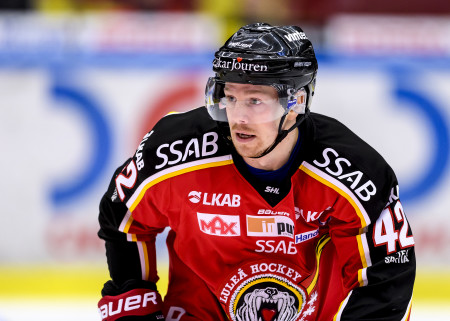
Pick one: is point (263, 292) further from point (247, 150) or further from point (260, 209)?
point (247, 150)

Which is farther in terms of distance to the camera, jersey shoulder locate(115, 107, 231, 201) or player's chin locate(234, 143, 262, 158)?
jersey shoulder locate(115, 107, 231, 201)

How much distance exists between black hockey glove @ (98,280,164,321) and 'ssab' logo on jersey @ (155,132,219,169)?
0.52m

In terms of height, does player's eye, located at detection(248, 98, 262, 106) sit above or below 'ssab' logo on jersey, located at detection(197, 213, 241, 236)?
above

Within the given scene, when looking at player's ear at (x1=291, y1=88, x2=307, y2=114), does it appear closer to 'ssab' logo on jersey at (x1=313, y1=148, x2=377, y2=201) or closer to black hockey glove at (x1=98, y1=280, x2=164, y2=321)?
'ssab' logo on jersey at (x1=313, y1=148, x2=377, y2=201)

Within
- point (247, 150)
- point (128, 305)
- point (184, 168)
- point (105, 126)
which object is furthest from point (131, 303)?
point (105, 126)

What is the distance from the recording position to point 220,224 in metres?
3.26

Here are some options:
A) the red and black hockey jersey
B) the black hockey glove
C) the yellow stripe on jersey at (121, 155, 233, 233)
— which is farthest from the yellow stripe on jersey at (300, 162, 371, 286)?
the black hockey glove

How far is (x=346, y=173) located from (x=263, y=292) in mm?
585

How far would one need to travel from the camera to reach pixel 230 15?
22.0ft

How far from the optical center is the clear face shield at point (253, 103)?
9.93ft

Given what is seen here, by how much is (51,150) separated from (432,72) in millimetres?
2451

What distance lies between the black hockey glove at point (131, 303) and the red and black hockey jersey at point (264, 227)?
0.17 ft

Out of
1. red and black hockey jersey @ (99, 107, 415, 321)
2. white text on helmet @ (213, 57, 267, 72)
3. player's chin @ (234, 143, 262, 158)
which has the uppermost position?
white text on helmet @ (213, 57, 267, 72)

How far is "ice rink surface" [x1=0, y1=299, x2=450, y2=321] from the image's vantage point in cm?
480
